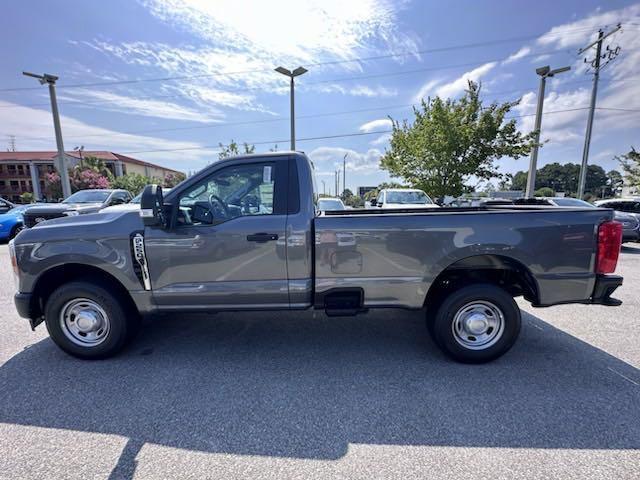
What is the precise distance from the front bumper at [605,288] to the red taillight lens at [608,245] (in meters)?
0.08

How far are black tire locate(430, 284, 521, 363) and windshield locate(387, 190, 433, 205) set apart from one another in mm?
9257

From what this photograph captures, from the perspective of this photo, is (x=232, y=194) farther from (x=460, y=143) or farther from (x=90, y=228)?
(x=460, y=143)

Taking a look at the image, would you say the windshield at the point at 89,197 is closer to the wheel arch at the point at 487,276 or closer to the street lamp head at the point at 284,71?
the street lamp head at the point at 284,71

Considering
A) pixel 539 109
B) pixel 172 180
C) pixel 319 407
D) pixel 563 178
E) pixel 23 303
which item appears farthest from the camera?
pixel 563 178

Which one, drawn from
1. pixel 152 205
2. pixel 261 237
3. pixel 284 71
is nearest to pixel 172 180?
pixel 284 71

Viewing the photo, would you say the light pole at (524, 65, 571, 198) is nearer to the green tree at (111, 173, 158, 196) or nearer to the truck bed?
the truck bed

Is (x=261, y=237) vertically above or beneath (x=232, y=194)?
beneath

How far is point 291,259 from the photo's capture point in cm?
312

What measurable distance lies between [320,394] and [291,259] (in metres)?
1.21

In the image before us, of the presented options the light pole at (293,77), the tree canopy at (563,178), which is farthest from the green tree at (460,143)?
the tree canopy at (563,178)

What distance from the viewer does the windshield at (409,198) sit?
12.2 meters

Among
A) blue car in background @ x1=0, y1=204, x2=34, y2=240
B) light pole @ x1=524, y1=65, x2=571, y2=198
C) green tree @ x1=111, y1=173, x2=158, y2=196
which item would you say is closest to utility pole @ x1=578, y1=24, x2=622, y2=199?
light pole @ x1=524, y1=65, x2=571, y2=198

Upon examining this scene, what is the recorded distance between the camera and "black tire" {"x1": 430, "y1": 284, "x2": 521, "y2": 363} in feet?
10.3

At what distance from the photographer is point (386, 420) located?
8.01 feet
